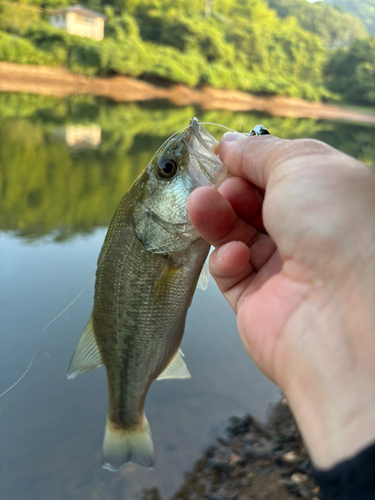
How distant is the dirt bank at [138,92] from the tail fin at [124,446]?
77.4ft

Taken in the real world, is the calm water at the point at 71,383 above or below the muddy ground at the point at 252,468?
below

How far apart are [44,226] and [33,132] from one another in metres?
7.38

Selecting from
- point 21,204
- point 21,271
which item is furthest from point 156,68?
point 21,271

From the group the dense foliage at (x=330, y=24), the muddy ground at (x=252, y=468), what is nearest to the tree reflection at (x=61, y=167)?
the muddy ground at (x=252, y=468)

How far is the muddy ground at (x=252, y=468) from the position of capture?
2.46 m

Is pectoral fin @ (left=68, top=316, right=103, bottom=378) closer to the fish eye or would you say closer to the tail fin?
the tail fin

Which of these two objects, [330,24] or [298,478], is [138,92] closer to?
[298,478]

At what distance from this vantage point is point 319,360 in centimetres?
104

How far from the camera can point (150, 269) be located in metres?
1.63

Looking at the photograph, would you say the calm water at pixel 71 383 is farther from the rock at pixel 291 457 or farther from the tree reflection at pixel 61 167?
the rock at pixel 291 457

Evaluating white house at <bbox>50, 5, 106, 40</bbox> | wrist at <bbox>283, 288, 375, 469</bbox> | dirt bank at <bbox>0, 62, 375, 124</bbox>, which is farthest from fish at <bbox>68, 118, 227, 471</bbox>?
white house at <bbox>50, 5, 106, 40</bbox>

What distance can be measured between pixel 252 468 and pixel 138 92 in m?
32.0

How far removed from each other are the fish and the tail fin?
0.23 metres

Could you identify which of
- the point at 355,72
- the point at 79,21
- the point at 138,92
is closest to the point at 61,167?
the point at 138,92
